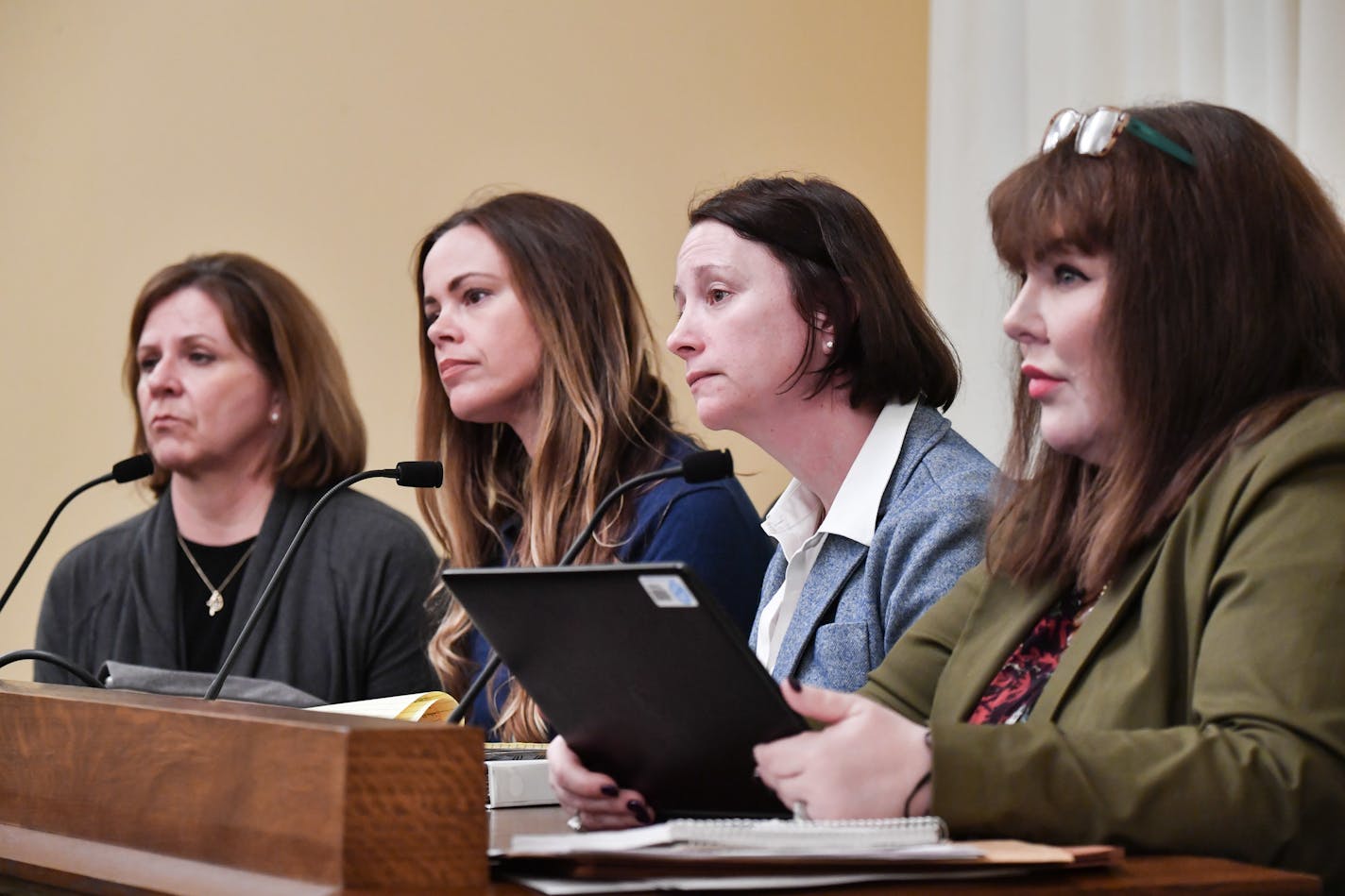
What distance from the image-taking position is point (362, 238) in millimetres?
4379

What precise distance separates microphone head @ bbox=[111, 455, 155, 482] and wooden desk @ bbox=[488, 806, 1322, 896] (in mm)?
2056

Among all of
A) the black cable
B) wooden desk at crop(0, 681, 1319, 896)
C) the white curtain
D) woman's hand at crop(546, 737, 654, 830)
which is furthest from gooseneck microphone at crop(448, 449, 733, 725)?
the white curtain

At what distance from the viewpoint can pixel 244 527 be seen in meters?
3.60

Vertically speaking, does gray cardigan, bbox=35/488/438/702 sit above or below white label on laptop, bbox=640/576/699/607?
below

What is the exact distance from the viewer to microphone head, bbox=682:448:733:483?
180cm

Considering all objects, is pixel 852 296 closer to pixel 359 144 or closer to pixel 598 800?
pixel 598 800

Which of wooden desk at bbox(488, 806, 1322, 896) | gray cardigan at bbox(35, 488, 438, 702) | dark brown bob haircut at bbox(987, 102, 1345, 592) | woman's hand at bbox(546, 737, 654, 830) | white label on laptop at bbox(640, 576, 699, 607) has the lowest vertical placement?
gray cardigan at bbox(35, 488, 438, 702)

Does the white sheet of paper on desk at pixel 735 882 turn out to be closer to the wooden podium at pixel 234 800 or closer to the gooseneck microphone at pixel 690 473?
the wooden podium at pixel 234 800

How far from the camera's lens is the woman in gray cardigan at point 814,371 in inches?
84.7

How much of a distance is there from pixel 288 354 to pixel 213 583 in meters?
0.54

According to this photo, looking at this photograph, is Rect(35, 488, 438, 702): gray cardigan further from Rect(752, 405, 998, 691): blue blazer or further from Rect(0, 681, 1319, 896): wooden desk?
Rect(0, 681, 1319, 896): wooden desk

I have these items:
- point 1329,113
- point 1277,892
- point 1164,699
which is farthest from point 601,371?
point 1277,892

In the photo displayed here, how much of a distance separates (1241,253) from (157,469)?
2.91m

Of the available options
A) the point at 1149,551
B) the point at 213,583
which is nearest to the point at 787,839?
the point at 1149,551
